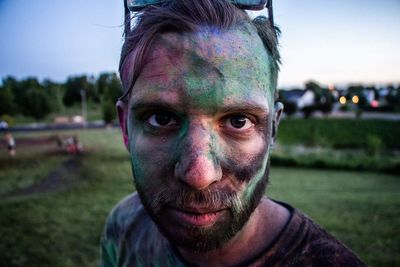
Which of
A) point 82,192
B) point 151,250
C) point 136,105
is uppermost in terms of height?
point 136,105

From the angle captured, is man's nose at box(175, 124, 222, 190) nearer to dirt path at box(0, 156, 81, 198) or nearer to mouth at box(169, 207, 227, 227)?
mouth at box(169, 207, 227, 227)

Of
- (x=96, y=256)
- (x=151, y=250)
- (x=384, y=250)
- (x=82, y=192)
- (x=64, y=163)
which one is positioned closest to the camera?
(x=151, y=250)

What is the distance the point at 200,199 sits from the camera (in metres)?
1.37

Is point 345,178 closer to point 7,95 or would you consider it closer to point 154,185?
point 7,95

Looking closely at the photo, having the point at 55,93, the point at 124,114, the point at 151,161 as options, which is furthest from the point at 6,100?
the point at 151,161

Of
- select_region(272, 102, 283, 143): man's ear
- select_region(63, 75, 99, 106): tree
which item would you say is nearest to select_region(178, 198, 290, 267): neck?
select_region(272, 102, 283, 143): man's ear

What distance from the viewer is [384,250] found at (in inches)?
277

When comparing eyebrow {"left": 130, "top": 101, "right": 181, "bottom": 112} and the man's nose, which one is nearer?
the man's nose

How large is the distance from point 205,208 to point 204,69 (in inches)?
24.1

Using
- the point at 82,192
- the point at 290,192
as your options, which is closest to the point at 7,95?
the point at 82,192

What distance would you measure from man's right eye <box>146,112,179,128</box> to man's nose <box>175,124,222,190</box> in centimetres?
12

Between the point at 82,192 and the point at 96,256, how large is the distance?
539 cm

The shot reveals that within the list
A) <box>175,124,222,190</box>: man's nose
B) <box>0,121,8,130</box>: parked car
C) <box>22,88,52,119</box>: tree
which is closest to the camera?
<box>175,124,222,190</box>: man's nose

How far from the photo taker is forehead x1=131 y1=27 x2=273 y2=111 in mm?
1422
